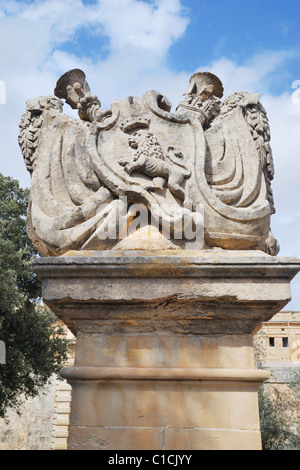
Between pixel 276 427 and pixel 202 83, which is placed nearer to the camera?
pixel 202 83

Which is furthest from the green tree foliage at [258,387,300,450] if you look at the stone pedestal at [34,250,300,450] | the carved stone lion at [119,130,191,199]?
the carved stone lion at [119,130,191,199]

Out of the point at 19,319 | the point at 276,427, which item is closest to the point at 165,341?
the point at 19,319

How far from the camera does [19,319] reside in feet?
36.4

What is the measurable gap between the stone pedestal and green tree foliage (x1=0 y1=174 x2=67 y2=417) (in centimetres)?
863

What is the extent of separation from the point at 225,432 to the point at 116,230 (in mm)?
1158

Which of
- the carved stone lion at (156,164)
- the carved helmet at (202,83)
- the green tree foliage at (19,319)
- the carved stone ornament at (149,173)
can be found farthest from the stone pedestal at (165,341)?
the green tree foliage at (19,319)

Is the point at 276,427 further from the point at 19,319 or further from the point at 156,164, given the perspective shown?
the point at 156,164

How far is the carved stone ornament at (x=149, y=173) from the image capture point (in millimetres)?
2314

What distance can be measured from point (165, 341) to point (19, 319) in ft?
32.3

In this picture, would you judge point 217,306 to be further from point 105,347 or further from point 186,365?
point 105,347

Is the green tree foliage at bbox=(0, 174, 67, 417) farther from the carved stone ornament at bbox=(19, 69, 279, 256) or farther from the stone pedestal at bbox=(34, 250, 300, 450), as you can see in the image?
the stone pedestal at bbox=(34, 250, 300, 450)

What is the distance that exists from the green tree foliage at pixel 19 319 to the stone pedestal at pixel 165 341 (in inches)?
340

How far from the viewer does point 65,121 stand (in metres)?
2.70
